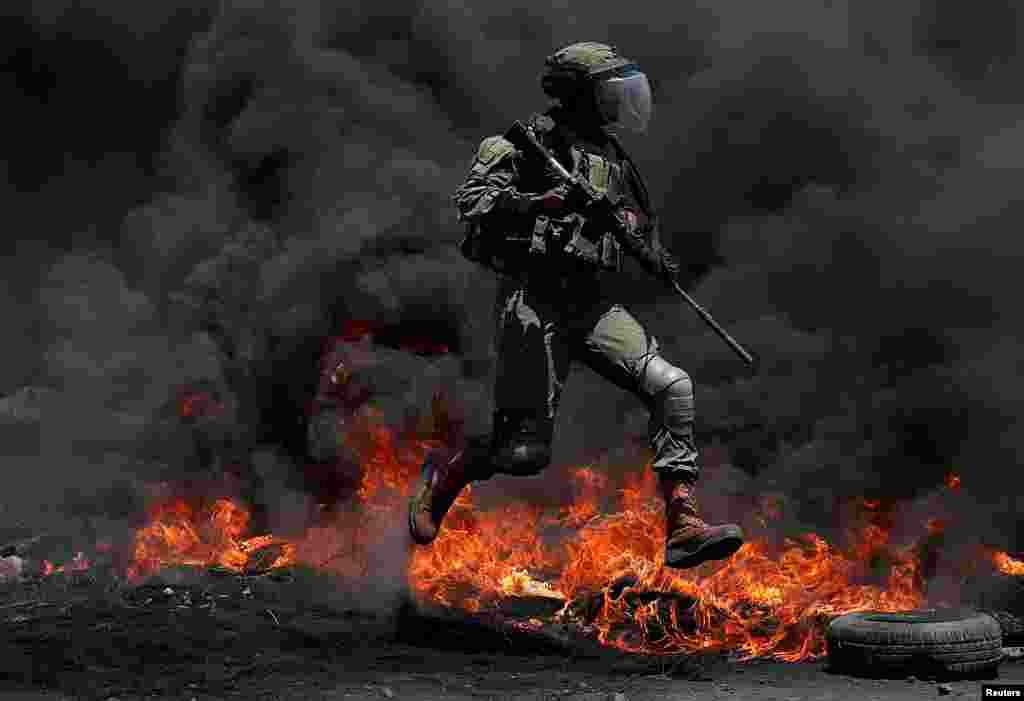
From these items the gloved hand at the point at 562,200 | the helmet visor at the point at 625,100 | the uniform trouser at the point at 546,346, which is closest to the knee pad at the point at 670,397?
the uniform trouser at the point at 546,346

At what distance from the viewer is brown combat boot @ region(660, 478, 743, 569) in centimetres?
742

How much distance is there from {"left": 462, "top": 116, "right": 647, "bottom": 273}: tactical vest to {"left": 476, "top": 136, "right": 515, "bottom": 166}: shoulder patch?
51 mm

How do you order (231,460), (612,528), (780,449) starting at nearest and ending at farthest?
(612,528), (780,449), (231,460)

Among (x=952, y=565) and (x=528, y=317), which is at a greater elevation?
(x=528, y=317)

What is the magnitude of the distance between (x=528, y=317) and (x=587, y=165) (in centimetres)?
107

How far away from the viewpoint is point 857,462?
14289mm

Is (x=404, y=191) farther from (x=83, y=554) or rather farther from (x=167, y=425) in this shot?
(x=83, y=554)

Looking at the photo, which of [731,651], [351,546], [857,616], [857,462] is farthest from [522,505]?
[857,616]

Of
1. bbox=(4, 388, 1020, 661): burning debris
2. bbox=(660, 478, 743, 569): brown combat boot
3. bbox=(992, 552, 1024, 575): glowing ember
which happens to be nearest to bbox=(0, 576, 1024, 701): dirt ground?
bbox=(4, 388, 1020, 661): burning debris

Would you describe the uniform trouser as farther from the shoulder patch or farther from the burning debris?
the burning debris

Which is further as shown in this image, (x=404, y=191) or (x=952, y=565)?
(x=404, y=191)

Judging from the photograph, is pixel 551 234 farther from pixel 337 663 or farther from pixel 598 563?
pixel 598 563

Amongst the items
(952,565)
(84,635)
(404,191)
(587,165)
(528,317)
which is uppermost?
(404,191)

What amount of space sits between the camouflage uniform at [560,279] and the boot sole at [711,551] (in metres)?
0.44
